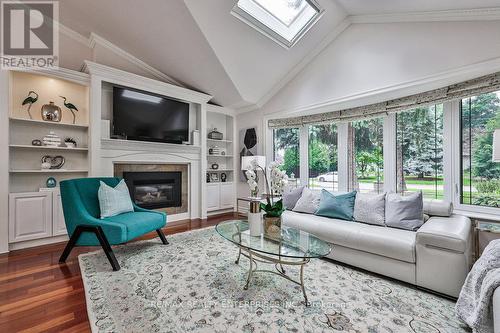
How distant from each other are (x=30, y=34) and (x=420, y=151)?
5.62 meters

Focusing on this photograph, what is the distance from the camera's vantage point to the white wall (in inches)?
89.4

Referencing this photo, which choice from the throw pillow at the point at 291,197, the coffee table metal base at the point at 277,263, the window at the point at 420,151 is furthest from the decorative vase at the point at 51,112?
the window at the point at 420,151

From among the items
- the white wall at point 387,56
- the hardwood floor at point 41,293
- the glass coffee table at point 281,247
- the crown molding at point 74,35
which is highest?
the crown molding at point 74,35

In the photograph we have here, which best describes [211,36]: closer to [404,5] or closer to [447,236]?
[404,5]

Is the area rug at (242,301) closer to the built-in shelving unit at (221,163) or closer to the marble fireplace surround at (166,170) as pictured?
the marble fireplace surround at (166,170)

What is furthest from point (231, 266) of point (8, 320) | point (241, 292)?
point (8, 320)

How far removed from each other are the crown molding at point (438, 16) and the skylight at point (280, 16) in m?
0.67

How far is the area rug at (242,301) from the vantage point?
4.82ft

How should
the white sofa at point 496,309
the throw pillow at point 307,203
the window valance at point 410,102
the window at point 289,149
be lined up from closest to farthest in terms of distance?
the white sofa at point 496,309 → the window valance at point 410,102 → the throw pillow at point 307,203 → the window at point 289,149

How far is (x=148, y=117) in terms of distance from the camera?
147 inches

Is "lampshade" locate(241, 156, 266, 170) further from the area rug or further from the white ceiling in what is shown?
the white ceiling

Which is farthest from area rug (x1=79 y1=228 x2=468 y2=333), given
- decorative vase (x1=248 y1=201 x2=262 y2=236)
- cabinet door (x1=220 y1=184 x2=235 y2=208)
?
cabinet door (x1=220 y1=184 x2=235 y2=208)

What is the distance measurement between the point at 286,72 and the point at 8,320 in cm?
438

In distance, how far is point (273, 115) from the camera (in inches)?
171
